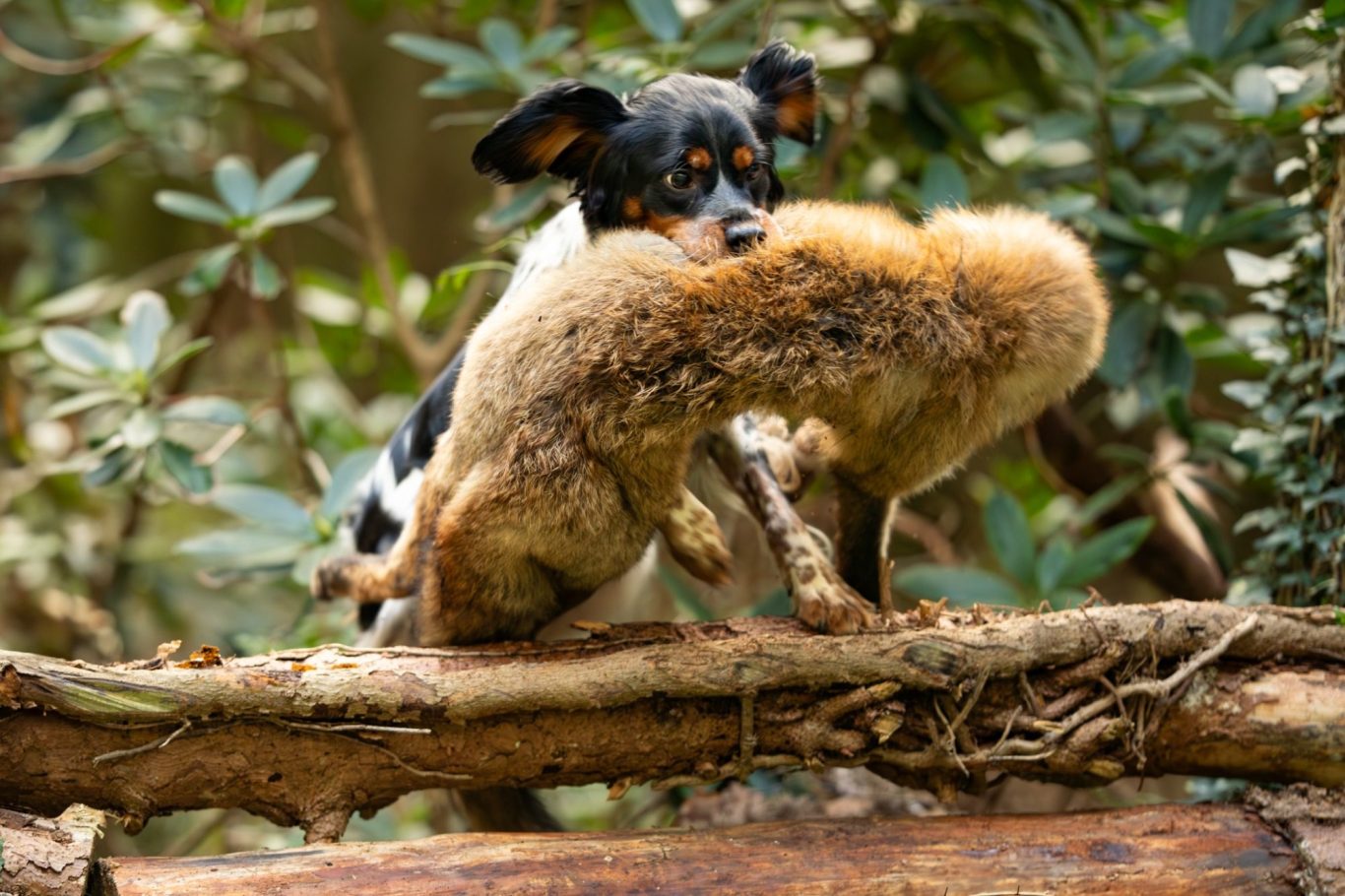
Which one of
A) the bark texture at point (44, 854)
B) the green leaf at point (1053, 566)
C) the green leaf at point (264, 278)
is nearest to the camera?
the bark texture at point (44, 854)

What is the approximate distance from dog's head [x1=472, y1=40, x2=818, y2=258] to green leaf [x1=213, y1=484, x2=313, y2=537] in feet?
4.24

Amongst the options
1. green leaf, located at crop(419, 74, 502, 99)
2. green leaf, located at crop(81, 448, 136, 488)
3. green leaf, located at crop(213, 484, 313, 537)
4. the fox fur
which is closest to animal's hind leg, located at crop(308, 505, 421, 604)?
the fox fur

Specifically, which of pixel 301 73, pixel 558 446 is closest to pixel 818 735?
pixel 558 446

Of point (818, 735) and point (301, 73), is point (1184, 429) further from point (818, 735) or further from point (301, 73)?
point (301, 73)

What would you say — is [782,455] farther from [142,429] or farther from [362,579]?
[142,429]

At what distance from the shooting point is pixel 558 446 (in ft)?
7.75

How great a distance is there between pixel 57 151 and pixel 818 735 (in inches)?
187

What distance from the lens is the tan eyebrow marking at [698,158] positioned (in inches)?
130

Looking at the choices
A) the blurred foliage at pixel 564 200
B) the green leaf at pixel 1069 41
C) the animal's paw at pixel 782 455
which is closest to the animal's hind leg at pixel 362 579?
the blurred foliage at pixel 564 200

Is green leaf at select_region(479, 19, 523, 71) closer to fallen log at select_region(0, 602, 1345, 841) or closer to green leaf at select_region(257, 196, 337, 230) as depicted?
green leaf at select_region(257, 196, 337, 230)

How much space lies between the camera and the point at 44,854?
206 centimetres

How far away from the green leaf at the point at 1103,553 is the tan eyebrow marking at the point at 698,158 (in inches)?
64.1

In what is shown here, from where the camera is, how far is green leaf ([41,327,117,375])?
13.1 ft

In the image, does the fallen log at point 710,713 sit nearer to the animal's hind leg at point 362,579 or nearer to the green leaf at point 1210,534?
the animal's hind leg at point 362,579
